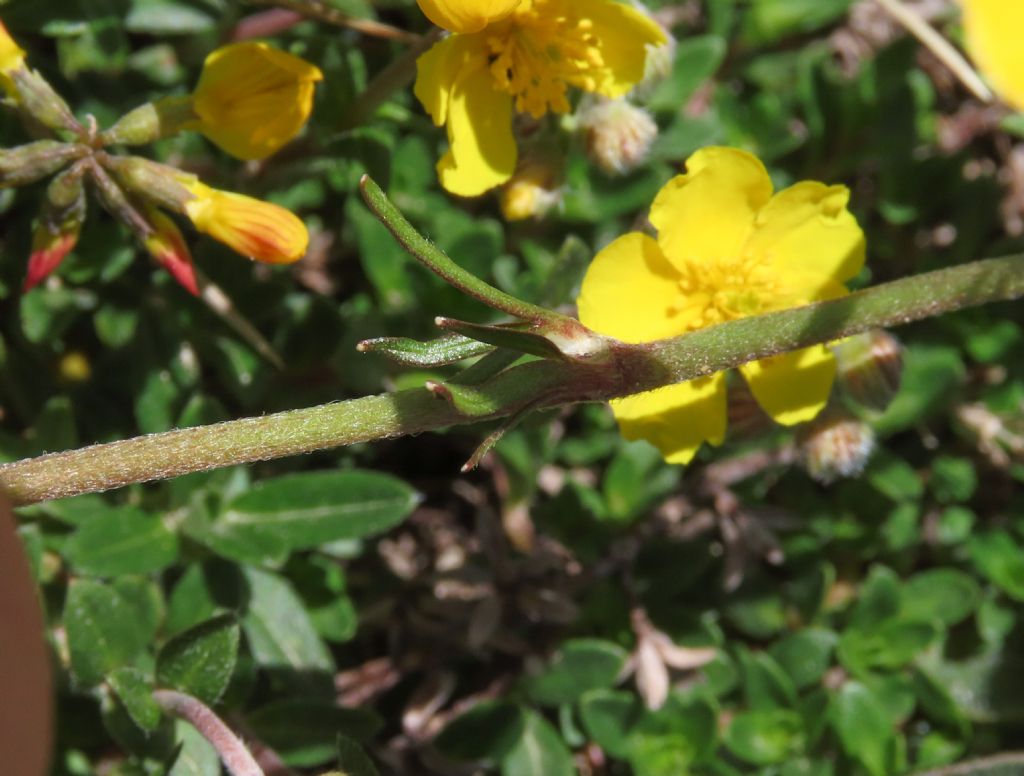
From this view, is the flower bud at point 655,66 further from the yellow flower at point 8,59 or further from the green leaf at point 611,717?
the green leaf at point 611,717

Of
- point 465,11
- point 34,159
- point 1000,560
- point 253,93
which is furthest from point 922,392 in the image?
point 34,159

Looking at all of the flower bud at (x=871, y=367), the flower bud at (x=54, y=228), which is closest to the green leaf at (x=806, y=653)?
the flower bud at (x=871, y=367)

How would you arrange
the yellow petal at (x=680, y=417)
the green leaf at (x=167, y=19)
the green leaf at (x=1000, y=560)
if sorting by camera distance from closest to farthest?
the yellow petal at (x=680, y=417) → the green leaf at (x=167, y=19) → the green leaf at (x=1000, y=560)

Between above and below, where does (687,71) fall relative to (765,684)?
above

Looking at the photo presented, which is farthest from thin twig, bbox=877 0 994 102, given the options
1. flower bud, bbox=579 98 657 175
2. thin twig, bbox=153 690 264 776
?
thin twig, bbox=153 690 264 776

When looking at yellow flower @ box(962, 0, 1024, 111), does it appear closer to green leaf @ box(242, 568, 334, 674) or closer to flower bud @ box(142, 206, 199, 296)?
flower bud @ box(142, 206, 199, 296)

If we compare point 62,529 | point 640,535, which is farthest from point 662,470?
point 62,529

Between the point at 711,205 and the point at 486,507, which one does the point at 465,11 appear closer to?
the point at 711,205
